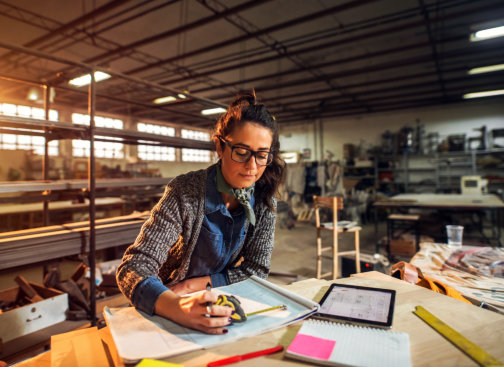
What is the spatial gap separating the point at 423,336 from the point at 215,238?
747 mm

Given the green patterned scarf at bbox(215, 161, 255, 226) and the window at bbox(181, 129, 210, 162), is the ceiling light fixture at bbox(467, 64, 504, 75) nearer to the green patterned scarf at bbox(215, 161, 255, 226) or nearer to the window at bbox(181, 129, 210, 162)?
the green patterned scarf at bbox(215, 161, 255, 226)

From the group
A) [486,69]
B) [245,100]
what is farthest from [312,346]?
[486,69]

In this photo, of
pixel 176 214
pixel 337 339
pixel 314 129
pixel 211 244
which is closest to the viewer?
pixel 337 339

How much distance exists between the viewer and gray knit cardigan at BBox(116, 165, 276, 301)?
3.02 feet

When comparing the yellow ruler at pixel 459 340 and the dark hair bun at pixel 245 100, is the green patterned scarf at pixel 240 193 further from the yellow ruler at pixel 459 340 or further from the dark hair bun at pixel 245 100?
the yellow ruler at pixel 459 340

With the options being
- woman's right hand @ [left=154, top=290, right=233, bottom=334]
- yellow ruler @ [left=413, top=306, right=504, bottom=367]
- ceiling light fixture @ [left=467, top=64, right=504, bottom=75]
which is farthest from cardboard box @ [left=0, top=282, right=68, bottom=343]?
ceiling light fixture @ [left=467, top=64, right=504, bottom=75]

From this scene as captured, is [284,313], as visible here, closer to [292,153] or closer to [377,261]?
[377,261]

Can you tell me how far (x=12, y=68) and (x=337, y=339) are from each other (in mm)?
9166

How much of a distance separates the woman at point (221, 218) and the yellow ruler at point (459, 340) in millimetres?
612

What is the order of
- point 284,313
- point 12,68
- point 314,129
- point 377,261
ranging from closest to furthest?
point 284,313 < point 377,261 < point 12,68 < point 314,129

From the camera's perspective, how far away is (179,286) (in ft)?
3.71

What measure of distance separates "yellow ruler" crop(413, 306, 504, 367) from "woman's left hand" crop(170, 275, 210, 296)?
0.73 metres

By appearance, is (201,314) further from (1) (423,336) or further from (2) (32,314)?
(2) (32,314)

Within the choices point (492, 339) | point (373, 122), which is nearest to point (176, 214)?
point (492, 339)
